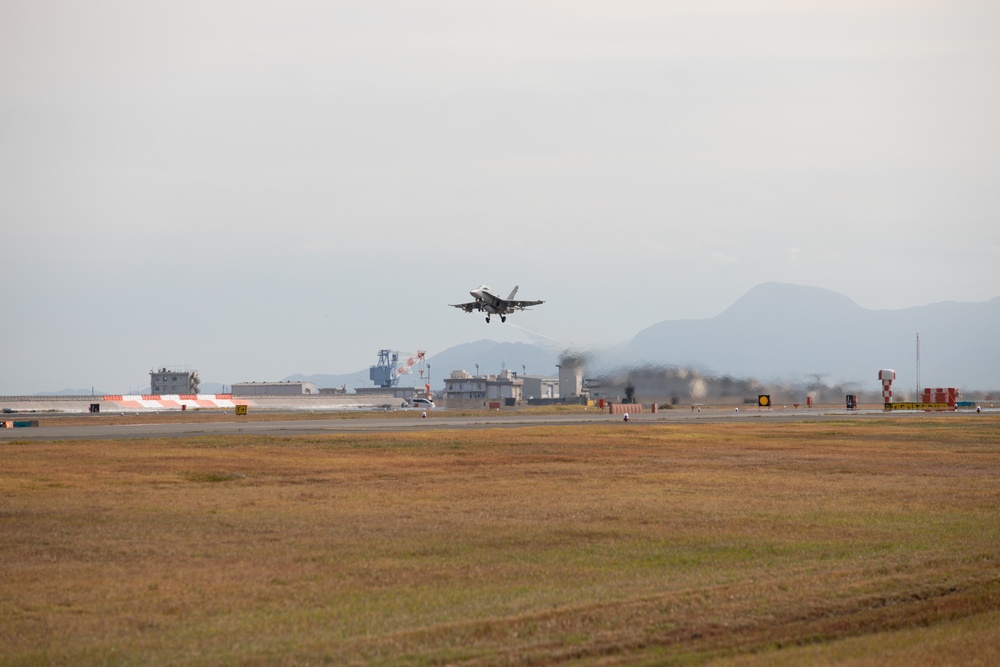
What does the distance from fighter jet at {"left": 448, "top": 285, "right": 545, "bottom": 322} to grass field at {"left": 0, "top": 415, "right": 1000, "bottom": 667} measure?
41.1 m

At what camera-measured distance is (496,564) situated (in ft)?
68.8

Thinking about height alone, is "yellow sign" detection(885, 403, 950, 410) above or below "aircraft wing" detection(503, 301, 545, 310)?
below

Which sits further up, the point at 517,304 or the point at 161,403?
the point at 517,304

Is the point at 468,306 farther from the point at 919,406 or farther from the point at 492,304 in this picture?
the point at 919,406

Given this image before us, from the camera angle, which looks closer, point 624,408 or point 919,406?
point 919,406

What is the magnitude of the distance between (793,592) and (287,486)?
21655mm

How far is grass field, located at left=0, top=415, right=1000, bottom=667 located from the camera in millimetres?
14797

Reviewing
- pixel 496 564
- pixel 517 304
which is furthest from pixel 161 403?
pixel 496 564

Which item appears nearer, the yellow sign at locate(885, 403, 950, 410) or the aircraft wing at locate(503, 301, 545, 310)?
the aircraft wing at locate(503, 301, 545, 310)

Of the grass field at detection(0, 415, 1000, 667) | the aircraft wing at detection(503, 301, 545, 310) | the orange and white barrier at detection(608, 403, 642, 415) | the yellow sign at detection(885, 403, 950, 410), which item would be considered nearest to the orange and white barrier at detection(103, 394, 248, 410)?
the orange and white barrier at detection(608, 403, 642, 415)

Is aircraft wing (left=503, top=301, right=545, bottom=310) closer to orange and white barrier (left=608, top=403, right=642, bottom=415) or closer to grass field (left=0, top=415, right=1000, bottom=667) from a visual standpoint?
orange and white barrier (left=608, top=403, right=642, bottom=415)

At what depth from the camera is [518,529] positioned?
84.3 ft

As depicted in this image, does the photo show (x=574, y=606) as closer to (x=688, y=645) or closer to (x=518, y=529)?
(x=688, y=645)

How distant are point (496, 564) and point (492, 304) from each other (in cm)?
6464
